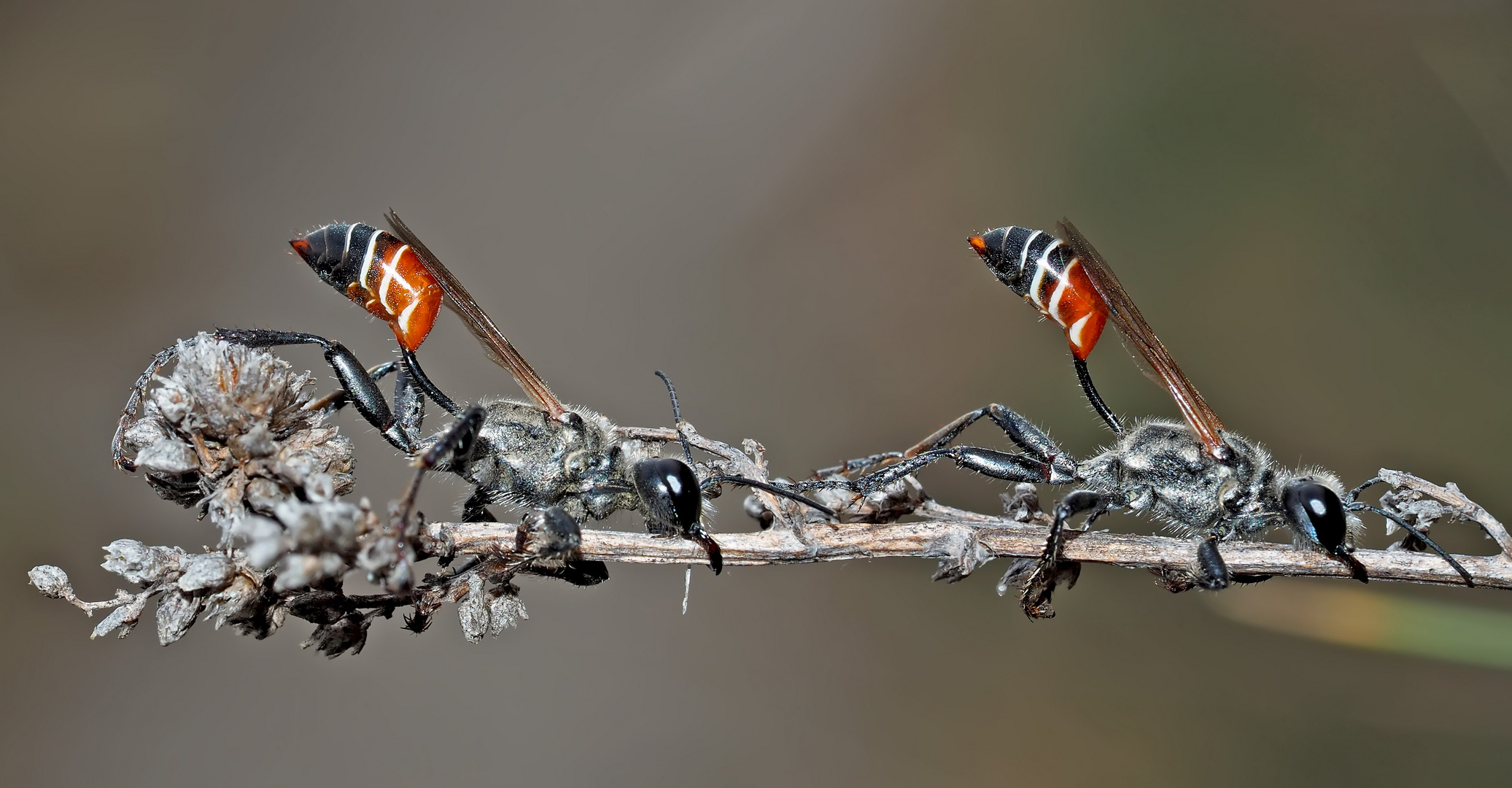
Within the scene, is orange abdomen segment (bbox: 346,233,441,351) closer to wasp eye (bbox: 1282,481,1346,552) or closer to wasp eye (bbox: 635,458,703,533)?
wasp eye (bbox: 635,458,703,533)

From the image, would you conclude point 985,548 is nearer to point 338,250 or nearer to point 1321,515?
point 1321,515

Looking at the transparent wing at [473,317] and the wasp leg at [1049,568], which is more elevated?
the transparent wing at [473,317]

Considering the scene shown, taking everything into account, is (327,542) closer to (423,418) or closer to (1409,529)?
(423,418)

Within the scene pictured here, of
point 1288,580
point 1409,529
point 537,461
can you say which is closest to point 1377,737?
point 1288,580

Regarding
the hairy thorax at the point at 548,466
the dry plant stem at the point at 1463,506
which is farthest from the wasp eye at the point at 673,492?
the dry plant stem at the point at 1463,506

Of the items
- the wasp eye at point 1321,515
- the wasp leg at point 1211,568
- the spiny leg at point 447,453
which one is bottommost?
the wasp leg at point 1211,568

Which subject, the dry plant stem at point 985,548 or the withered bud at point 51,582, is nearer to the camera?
the withered bud at point 51,582

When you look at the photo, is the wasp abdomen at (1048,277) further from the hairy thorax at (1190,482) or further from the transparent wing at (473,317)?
the transparent wing at (473,317)

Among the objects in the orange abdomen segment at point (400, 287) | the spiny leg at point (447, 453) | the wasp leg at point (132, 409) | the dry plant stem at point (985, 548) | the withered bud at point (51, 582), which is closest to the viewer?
the spiny leg at point (447, 453)
